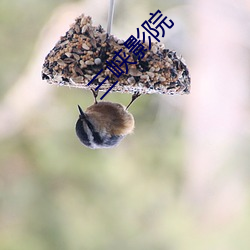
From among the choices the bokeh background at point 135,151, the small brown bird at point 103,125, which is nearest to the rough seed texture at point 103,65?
the small brown bird at point 103,125

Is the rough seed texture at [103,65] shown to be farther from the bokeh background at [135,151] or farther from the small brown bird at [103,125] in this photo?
the bokeh background at [135,151]

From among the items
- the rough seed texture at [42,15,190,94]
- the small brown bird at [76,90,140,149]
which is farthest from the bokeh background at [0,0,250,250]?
the rough seed texture at [42,15,190,94]

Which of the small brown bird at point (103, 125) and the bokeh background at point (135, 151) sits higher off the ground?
the bokeh background at point (135, 151)

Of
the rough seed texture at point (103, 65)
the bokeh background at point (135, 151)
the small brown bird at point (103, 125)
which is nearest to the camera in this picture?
the rough seed texture at point (103, 65)

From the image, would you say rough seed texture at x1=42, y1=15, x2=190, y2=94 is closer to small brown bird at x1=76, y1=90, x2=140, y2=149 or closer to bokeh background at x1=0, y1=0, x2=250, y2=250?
small brown bird at x1=76, y1=90, x2=140, y2=149

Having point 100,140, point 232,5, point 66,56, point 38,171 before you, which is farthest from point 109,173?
point 66,56

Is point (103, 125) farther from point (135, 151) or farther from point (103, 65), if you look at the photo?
point (135, 151)
